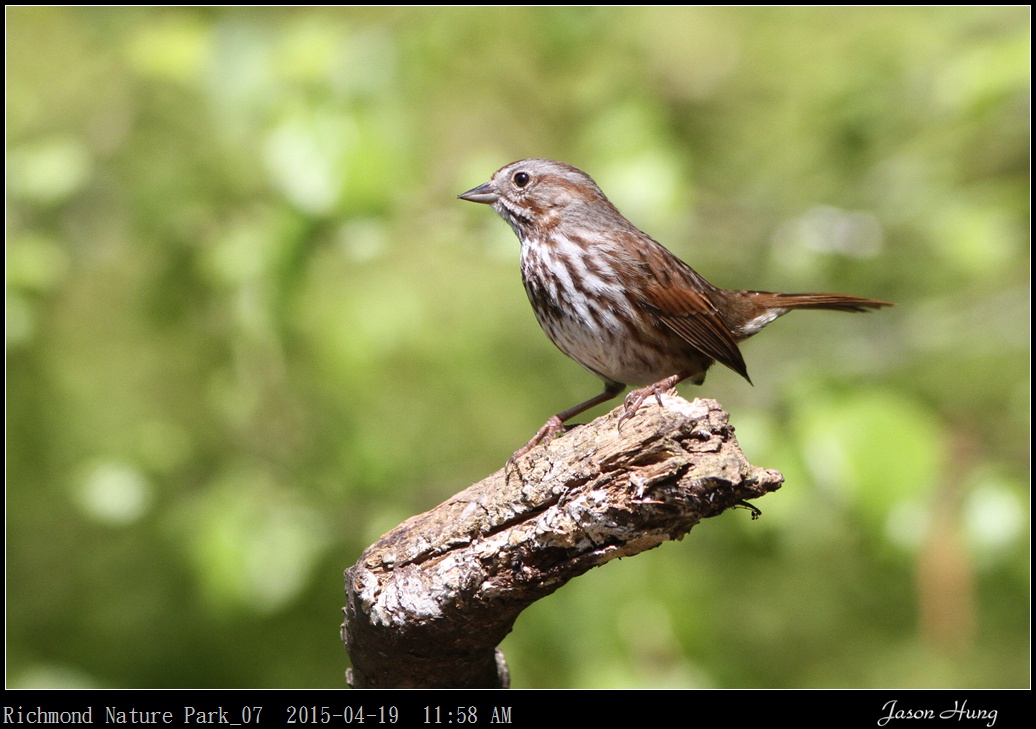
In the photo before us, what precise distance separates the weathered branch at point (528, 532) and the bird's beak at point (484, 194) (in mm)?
1703

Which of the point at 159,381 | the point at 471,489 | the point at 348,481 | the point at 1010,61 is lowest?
the point at 471,489

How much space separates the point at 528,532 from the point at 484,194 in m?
1.98

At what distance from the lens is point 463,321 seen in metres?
5.55

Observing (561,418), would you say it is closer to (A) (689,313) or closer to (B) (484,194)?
(A) (689,313)

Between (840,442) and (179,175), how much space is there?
3.22m

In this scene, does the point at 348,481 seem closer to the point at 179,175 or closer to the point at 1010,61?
the point at 179,175

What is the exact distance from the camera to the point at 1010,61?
→ 142 inches

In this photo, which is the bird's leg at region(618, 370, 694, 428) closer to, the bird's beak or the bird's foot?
the bird's foot

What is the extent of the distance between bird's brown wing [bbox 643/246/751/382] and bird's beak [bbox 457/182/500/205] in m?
0.77

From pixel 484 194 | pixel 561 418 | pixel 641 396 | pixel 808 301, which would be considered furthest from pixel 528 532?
pixel 808 301

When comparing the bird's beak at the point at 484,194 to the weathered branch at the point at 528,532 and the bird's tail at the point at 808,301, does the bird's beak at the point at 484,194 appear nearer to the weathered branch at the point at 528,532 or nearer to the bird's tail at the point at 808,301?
the bird's tail at the point at 808,301

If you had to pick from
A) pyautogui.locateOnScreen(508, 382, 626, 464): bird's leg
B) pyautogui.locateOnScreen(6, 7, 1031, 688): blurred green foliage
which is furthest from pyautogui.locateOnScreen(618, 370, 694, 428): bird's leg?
pyautogui.locateOnScreen(6, 7, 1031, 688): blurred green foliage

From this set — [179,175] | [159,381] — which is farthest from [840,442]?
[159,381]

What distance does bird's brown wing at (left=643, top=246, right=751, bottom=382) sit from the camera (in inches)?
134
